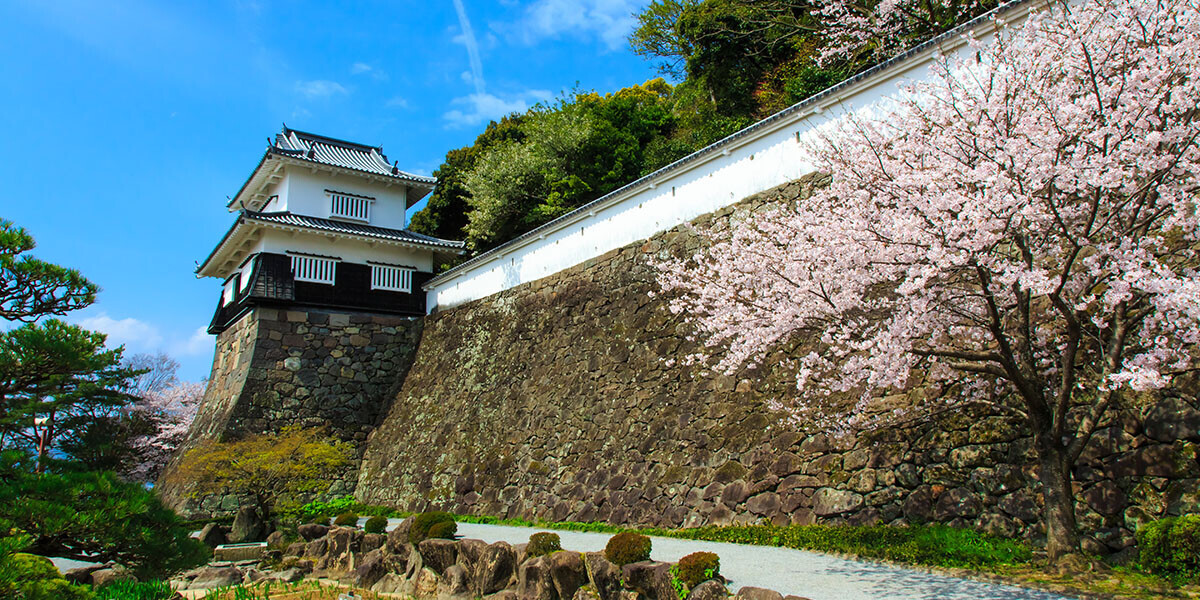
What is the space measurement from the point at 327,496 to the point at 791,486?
12.3 meters

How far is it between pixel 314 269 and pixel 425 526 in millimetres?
11641

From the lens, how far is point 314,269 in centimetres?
1803

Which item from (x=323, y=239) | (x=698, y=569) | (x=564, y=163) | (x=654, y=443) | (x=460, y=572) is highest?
(x=564, y=163)

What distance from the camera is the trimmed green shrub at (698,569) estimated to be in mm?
5023

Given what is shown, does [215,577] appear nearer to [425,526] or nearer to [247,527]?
[247,527]

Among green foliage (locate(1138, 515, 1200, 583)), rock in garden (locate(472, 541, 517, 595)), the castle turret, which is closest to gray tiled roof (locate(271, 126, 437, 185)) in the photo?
the castle turret

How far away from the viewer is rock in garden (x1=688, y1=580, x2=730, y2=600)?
488 cm

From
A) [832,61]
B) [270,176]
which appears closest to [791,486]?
[832,61]

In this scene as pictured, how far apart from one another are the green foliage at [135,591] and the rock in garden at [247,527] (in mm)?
6315

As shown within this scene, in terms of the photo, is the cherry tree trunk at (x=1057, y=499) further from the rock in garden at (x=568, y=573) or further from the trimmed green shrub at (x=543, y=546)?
the trimmed green shrub at (x=543, y=546)

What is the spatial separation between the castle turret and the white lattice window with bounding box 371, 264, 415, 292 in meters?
0.03

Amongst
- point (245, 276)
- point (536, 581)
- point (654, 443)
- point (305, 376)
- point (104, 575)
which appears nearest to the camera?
point (536, 581)

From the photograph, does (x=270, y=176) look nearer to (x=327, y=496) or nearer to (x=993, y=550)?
(x=327, y=496)

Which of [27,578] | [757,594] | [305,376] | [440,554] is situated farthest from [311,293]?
[757,594]
